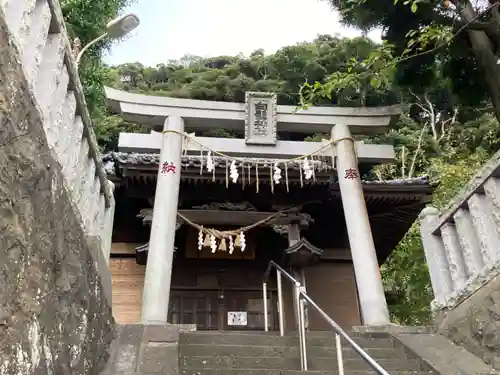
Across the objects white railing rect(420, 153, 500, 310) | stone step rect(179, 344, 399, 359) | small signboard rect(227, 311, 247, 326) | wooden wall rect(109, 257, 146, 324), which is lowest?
stone step rect(179, 344, 399, 359)

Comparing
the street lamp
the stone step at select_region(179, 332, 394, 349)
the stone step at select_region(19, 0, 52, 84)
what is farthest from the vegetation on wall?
the stone step at select_region(19, 0, 52, 84)

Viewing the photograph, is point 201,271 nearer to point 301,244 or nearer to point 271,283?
point 271,283

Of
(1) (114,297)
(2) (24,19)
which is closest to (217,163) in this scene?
(1) (114,297)

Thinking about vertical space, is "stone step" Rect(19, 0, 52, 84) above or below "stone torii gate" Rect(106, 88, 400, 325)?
below

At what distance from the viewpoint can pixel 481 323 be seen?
519cm

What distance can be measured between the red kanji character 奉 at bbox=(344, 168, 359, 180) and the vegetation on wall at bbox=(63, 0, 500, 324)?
1.62m

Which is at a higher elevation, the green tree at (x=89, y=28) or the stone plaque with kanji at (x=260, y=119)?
the green tree at (x=89, y=28)

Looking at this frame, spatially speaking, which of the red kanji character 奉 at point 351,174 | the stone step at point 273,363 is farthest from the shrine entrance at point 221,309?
the stone step at point 273,363

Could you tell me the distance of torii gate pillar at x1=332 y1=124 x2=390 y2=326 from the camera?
773cm

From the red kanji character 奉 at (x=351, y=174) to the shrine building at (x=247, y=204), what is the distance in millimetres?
32

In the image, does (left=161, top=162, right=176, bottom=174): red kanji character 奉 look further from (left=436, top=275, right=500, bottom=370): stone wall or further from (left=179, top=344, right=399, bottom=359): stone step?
(left=436, top=275, right=500, bottom=370): stone wall

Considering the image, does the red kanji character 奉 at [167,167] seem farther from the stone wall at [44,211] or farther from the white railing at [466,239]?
the white railing at [466,239]

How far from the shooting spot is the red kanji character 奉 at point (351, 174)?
358 inches

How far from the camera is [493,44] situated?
791 centimetres
